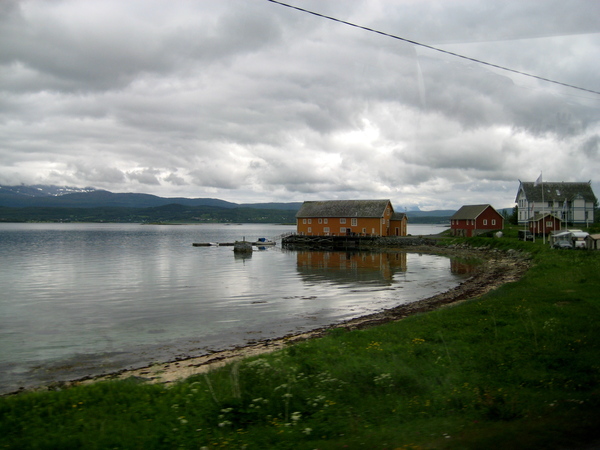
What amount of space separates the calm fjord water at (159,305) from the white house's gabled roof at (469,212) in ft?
100

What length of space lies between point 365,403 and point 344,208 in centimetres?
8543

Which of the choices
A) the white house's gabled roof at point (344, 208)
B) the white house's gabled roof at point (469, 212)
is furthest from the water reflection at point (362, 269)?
the white house's gabled roof at point (344, 208)

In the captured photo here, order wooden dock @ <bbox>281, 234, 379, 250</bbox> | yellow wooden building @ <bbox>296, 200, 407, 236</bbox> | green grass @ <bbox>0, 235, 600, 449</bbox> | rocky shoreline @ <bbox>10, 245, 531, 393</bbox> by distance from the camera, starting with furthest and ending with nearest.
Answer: yellow wooden building @ <bbox>296, 200, 407, 236</bbox>
wooden dock @ <bbox>281, 234, 379, 250</bbox>
rocky shoreline @ <bbox>10, 245, 531, 393</bbox>
green grass @ <bbox>0, 235, 600, 449</bbox>

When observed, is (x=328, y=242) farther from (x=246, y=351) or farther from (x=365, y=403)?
(x=365, y=403)

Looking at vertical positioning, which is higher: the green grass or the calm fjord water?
the green grass

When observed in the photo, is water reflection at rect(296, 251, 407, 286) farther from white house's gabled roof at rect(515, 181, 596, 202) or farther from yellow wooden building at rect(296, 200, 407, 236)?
white house's gabled roof at rect(515, 181, 596, 202)

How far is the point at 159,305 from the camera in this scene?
1134 inches

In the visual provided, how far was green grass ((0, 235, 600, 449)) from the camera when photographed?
21.7ft

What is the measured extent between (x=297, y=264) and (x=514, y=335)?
153 ft

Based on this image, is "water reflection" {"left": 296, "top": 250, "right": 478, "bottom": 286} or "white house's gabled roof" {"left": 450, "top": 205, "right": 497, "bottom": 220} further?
"white house's gabled roof" {"left": 450, "top": 205, "right": 497, "bottom": 220}

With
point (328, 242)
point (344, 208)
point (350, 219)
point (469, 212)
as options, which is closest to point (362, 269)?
point (328, 242)

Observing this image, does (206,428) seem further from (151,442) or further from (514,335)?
(514,335)

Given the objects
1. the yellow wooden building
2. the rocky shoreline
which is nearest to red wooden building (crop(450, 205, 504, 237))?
the yellow wooden building

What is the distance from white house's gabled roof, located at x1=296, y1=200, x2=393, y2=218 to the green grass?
76.7 m
